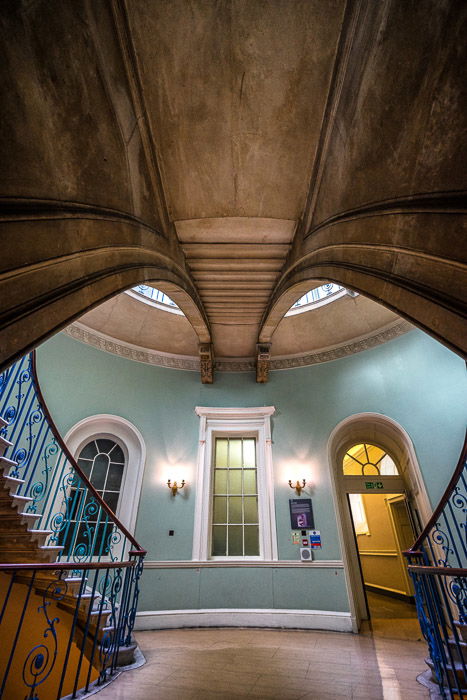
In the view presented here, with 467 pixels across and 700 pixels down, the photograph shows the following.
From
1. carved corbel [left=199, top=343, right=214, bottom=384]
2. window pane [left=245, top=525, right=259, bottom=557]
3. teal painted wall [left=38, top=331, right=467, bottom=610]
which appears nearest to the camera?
teal painted wall [left=38, top=331, right=467, bottom=610]

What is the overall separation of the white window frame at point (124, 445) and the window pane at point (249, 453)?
5.68 feet

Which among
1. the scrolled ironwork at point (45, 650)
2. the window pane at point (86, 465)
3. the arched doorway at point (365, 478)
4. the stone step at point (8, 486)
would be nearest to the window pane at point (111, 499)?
the window pane at point (86, 465)

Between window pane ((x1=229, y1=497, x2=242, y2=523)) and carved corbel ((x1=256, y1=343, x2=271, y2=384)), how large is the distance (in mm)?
2109

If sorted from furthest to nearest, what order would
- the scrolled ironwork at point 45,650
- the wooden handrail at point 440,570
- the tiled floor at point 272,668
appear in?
the tiled floor at point 272,668 → the wooden handrail at point 440,570 → the scrolled ironwork at point 45,650

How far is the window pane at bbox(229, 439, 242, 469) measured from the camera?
5566 mm

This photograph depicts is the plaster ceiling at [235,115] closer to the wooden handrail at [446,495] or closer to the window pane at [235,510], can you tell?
the wooden handrail at [446,495]

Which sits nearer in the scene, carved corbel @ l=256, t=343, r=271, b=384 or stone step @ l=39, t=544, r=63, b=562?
stone step @ l=39, t=544, r=63, b=562

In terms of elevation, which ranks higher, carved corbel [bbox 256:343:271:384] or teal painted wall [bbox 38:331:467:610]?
carved corbel [bbox 256:343:271:384]

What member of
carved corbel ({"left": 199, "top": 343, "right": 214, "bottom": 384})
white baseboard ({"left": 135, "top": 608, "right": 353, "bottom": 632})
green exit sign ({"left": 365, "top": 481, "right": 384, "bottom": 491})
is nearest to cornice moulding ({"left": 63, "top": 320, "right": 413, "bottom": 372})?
carved corbel ({"left": 199, "top": 343, "right": 214, "bottom": 384})

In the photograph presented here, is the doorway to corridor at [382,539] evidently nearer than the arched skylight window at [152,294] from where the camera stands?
Yes

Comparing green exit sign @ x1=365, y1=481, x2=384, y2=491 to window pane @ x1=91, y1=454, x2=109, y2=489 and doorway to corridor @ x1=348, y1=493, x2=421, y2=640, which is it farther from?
window pane @ x1=91, y1=454, x2=109, y2=489

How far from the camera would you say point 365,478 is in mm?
5316

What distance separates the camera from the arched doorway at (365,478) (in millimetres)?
4527

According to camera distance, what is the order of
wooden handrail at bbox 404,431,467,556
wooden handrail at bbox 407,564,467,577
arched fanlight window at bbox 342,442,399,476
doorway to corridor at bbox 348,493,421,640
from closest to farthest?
1. wooden handrail at bbox 407,564,467,577
2. wooden handrail at bbox 404,431,467,556
3. doorway to corridor at bbox 348,493,421,640
4. arched fanlight window at bbox 342,442,399,476
